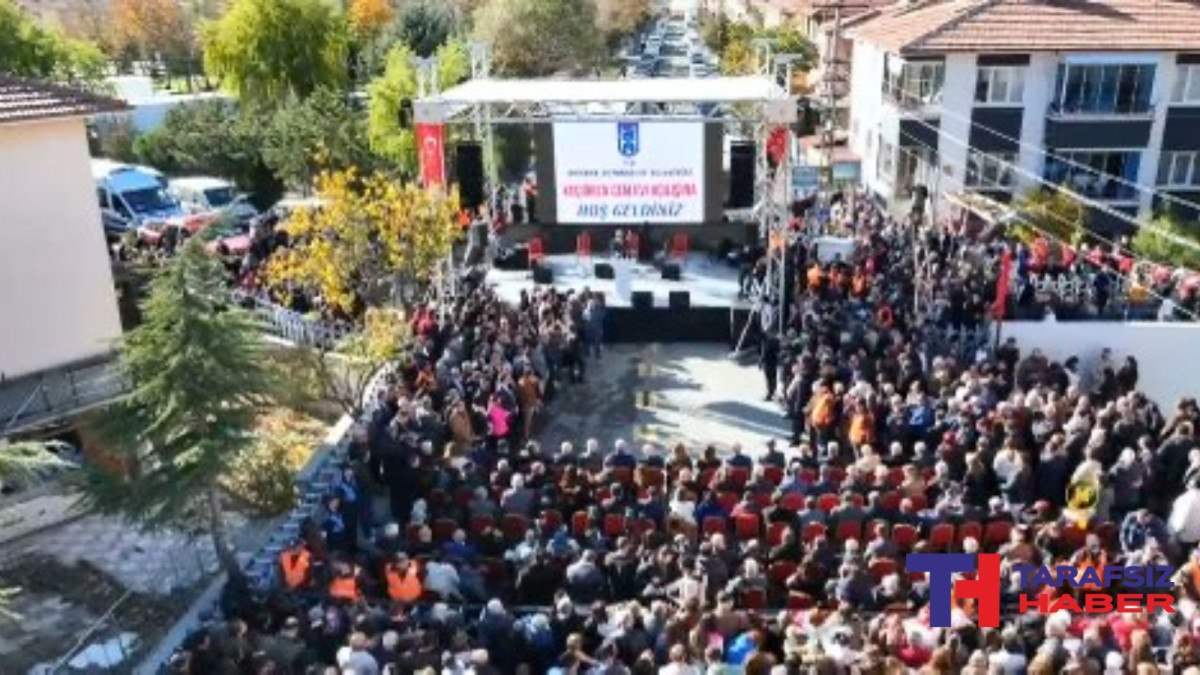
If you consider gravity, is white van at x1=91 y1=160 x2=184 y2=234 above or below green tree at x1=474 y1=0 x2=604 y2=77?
below

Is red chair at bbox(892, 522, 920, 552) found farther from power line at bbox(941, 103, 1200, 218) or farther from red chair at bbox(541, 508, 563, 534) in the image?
power line at bbox(941, 103, 1200, 218)

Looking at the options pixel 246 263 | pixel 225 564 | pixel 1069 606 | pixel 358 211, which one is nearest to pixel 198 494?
pixel 225 564

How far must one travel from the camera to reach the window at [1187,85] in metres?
30.3

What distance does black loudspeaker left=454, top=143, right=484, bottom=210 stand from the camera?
23.4 m

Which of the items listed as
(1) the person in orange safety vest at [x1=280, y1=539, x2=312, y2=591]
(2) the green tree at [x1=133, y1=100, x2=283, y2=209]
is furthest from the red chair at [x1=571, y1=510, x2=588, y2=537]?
(2) the green tree at [x1=133, y1=100, x2=283, y2=209]

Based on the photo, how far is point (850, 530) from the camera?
40.3 ft

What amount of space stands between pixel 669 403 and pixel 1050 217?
1440 cm

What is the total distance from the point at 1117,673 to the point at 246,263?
18.9 meters

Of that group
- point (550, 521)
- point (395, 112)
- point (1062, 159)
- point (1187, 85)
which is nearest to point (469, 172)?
point (395, 112)

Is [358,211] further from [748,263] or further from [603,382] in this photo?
[748,263]

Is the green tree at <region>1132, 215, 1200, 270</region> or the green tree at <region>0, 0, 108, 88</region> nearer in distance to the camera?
the green tree at <region>1132, 215, 1200, 270</region>

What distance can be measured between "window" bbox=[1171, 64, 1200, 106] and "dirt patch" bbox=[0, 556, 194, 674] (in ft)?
93.3

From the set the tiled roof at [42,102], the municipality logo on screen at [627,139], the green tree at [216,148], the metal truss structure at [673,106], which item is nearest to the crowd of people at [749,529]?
the metal truss structure at [673,106]

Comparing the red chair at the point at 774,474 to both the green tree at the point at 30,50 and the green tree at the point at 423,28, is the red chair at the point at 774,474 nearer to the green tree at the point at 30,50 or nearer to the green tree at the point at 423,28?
the green tree at the point at 30,50
